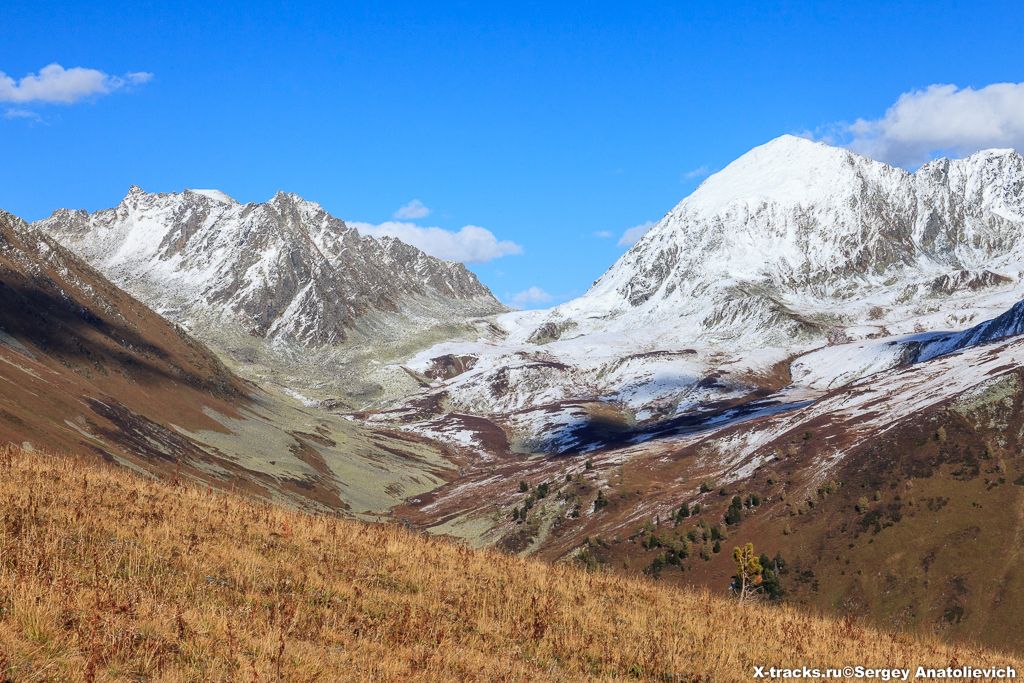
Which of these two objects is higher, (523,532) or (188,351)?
(188,351)

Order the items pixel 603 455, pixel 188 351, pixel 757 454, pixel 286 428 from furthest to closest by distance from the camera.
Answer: pixel 188 351
pixel 286 428
pixel 603 455
pixel 757 454

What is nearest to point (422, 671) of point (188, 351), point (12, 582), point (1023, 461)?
point (12, 582)

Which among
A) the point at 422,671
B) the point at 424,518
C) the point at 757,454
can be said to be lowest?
the point at 424,518

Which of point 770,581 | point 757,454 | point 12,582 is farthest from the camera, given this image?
point 757,454

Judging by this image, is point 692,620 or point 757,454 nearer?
point 692,620

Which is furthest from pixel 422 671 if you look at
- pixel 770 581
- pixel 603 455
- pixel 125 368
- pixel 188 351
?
pixel 188 351

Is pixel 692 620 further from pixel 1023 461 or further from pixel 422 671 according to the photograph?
pixel 1023 461

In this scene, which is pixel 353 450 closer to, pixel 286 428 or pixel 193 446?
pixel 286 428
